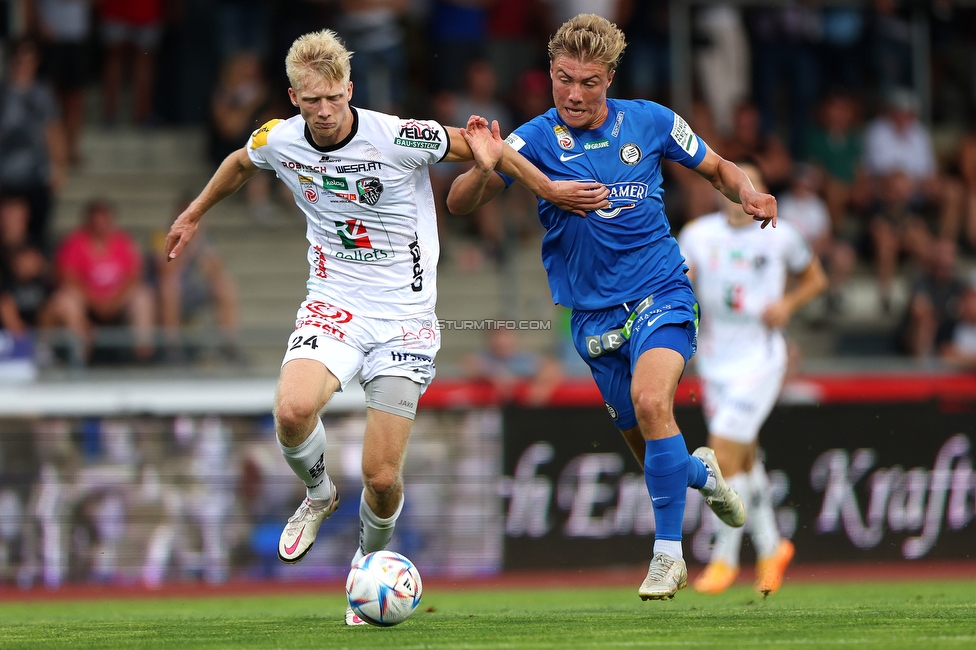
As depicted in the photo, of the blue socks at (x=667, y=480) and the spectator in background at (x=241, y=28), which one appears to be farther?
the spectator in background at (x=241, y=28)

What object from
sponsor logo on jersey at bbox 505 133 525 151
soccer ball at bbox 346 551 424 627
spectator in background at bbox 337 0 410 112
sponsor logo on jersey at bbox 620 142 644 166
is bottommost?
soccer ball at bbox 346 551 424 627

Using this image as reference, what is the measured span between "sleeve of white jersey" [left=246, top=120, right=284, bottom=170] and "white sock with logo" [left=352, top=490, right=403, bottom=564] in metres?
1.98

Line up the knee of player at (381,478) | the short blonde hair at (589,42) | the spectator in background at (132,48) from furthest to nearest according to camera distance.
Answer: the spectator in background at (132,48) → the knee of player at (381,478) → the short blonde hair at (589,42)

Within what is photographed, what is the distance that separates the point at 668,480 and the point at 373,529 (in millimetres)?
1731

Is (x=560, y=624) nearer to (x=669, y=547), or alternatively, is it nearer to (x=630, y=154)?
(x=669, y=547)

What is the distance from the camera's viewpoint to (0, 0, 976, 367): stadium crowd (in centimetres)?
1380

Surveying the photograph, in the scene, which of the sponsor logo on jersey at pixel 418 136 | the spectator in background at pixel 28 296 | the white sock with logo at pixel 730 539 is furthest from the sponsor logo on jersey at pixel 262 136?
the spectator in background at pixel 28 296

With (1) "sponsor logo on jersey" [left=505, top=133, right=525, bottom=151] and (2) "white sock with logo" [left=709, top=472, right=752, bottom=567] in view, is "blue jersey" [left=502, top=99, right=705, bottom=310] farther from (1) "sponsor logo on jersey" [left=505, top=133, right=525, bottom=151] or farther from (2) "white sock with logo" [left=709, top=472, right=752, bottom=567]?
(2) "white sock with logo" [left=709, top=472, right=752, bottom=567]

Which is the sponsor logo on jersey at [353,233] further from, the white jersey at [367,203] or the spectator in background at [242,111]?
the spectator in background at [242,111]

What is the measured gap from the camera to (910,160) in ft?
55.3

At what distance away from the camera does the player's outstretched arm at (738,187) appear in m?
7.11

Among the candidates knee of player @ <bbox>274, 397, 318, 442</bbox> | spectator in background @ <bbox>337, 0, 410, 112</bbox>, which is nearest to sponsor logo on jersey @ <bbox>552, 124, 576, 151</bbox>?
knee of player @ <bbox>274, 397, 318, 442</bbox>

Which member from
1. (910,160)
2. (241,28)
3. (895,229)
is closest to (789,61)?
(910,160)

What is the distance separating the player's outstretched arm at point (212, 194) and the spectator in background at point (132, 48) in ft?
29.7
